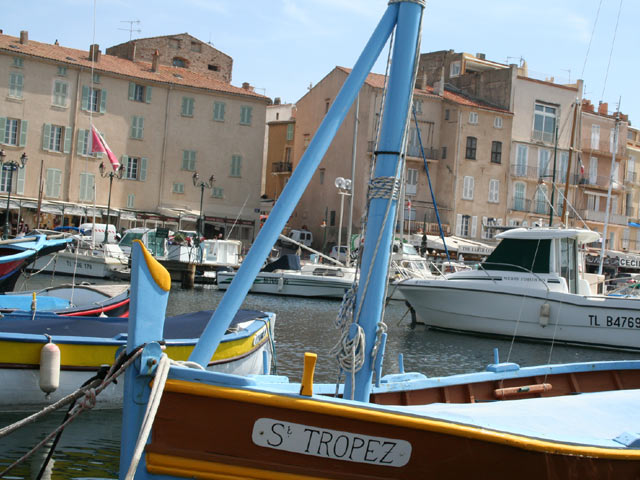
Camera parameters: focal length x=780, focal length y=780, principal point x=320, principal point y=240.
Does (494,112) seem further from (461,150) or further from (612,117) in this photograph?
(612,117)

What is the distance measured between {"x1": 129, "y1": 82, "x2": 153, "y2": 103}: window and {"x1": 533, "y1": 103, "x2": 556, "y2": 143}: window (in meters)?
28.2

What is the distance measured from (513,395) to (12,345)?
19.6ft

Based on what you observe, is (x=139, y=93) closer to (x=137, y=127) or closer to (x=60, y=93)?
(x=137, y=127)

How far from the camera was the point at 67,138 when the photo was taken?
155ft

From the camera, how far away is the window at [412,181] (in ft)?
177

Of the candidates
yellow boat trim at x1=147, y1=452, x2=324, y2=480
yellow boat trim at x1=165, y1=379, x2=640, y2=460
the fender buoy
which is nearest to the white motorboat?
the fender buoy

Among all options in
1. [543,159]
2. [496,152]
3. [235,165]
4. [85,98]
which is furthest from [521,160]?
[85,98]

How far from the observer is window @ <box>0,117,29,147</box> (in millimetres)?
45938

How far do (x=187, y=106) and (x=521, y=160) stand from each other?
81.0 feet

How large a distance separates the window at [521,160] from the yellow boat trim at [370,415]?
54069mm

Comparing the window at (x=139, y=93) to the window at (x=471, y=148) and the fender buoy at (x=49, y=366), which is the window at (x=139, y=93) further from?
the fender buoy at (x=49, y=366)

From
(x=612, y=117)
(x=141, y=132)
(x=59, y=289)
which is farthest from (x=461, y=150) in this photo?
(x=59, y=289)

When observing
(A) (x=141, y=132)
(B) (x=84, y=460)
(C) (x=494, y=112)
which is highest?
(C) (x=494, y=112)

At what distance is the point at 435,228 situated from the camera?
175 feet
